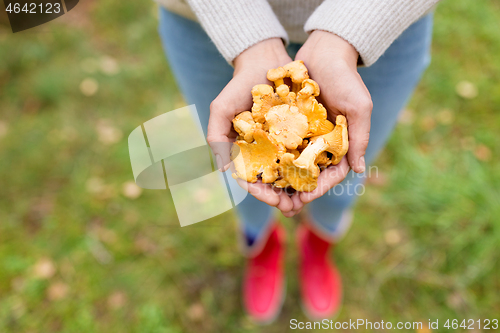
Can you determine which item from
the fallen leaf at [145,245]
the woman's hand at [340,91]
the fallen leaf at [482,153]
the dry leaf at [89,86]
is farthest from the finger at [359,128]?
the dry leaf at [89,86]

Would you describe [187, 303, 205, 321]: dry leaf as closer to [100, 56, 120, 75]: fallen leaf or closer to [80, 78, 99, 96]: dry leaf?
[80, 78, 99, 96]: dry leaf

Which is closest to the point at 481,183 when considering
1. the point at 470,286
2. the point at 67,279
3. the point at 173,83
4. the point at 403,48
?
the point at 470,286

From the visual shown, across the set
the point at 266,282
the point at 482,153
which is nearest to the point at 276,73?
the point at 266,282

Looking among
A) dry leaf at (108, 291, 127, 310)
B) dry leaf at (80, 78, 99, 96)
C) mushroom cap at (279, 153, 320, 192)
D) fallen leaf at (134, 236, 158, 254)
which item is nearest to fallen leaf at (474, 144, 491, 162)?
mushroom cap at (279, 153, 320, 192)

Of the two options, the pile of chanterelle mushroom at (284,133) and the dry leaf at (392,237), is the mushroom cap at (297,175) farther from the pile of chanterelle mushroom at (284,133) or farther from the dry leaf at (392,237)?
the dry leaf at (392,237)

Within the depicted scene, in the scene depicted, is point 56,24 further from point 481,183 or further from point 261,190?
point 481,183
